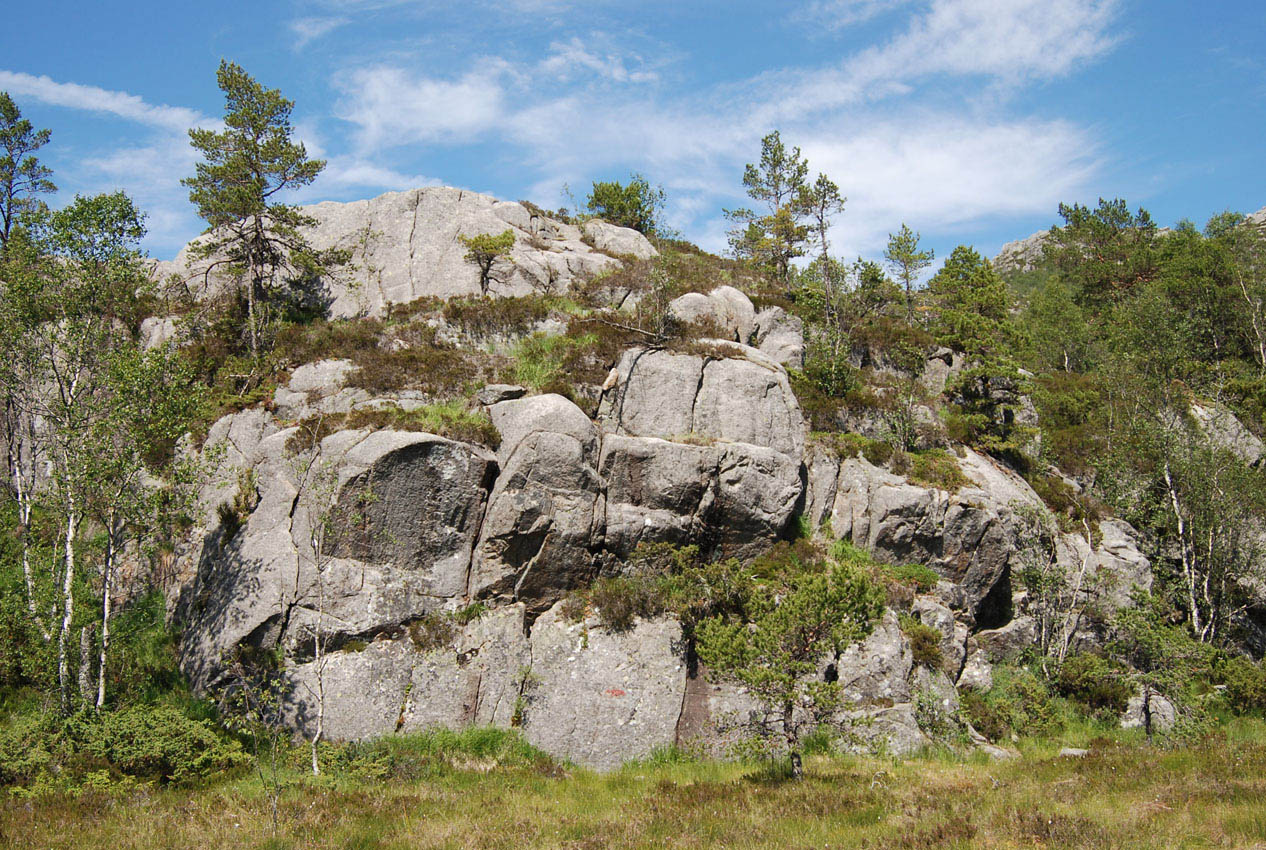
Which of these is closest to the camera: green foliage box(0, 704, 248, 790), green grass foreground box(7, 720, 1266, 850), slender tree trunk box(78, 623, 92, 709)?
green grass foreground box(7, 720, 1266, 850)

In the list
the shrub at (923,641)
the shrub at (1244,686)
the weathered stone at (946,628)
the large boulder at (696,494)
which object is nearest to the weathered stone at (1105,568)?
the shrub at (1244,686)

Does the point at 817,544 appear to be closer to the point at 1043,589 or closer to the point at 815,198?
the point at 1043,589

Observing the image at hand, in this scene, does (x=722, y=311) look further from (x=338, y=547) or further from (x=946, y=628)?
(x=338, y=547)

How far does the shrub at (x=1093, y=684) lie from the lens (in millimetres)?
22516

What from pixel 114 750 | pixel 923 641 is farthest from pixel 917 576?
pixel 114 750

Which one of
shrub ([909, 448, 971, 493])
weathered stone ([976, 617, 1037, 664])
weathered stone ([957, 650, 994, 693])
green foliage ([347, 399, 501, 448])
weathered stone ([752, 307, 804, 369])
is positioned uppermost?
weathered stone ([752, 307, 804, 369])

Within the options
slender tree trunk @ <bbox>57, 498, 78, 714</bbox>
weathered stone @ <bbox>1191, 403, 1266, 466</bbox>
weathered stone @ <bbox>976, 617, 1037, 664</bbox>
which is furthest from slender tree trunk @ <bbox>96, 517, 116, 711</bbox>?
weathered stone @ <bbox>1191, 403, 1266, 466</bbox>

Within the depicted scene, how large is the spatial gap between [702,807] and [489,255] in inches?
1135

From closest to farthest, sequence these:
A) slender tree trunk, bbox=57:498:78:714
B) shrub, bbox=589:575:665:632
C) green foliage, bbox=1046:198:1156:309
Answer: slender tree trunk, bbox=57:498:78:714
shrub, bbox=589:575:665:632
green foliage, bbox=1046:198:1156:309

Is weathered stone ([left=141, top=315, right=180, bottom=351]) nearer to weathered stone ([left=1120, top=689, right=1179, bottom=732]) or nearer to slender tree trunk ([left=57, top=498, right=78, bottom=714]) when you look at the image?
slender tree trunk ([left=57, top=498, right=78, bottom=714])

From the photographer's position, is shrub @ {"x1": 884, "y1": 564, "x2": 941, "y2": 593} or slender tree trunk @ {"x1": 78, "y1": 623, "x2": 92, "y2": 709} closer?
slender tree trunk @ {"x1": 78, "y1": 623, "x2": 92, "y2": 709}

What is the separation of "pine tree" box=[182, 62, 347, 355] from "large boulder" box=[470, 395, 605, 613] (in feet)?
50.5

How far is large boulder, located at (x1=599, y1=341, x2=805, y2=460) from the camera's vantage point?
83.4 ft

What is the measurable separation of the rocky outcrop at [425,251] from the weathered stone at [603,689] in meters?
21.1
